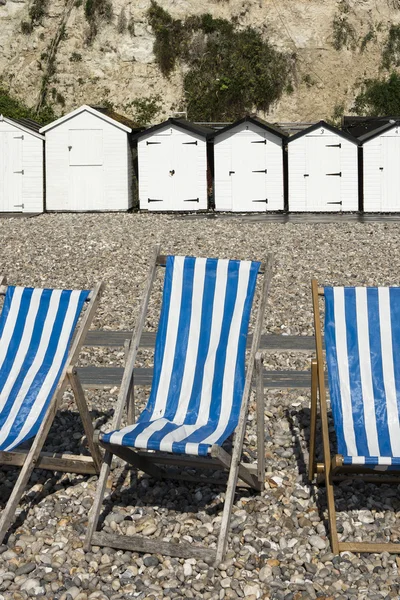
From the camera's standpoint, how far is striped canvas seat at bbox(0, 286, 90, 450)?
4.21m

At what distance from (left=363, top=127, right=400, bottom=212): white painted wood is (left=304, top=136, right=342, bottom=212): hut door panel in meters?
0.73

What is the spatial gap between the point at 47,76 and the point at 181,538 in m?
→ 28.7

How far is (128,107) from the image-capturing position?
97.3 feet

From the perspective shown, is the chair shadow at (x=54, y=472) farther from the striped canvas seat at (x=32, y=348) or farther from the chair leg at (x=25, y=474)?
the striped canvas seat at (x=32, y=348)

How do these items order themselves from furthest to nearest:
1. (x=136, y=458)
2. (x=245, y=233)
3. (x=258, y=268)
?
(x=245, y=233)
(x=258, y=268)
(x=136, y=458)

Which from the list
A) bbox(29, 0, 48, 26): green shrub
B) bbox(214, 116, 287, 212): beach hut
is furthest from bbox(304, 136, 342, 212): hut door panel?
bbox(29, 0, 48, 26): green shrub

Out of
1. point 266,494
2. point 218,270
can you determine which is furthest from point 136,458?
point 218,270

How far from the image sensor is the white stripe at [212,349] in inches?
162

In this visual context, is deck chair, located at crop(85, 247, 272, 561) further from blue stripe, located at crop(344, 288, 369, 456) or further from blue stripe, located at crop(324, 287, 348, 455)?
blue stripe, located at crop(344, 288, 369, 456)

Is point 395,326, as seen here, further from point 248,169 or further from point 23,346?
point 248,169

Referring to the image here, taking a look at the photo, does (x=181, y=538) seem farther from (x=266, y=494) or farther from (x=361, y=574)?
(x=361, y=574)

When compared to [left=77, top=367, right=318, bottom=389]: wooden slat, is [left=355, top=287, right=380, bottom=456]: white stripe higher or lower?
higher

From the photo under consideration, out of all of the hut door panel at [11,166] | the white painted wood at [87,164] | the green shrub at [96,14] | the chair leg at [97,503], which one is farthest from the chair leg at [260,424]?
the green shrub at [96,14]

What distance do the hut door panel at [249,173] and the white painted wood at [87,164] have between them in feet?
8.65
